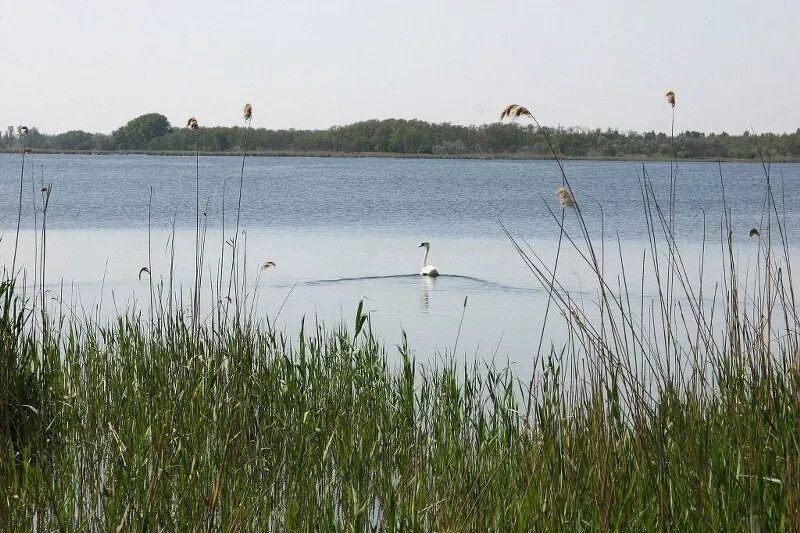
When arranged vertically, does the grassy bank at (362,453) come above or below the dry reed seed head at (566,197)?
below

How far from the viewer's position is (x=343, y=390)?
5273 mm

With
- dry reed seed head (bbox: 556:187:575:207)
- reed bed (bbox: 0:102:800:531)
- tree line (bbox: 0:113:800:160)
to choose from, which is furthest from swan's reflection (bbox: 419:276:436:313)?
tree line (bbox: 0:113:800:160)

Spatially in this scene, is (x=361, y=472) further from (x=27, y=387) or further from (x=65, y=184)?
(x=65, y=184)

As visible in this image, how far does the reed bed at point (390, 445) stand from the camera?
3.48 meters

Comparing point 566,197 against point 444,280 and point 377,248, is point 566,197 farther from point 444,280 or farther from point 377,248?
point 377,248

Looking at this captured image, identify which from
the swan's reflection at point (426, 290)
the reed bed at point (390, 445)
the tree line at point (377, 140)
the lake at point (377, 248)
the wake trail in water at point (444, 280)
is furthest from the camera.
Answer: the tree line at point (377, 140)

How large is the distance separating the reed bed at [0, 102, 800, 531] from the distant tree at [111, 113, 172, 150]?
87.3m

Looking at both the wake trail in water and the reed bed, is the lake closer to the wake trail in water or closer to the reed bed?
the wake trail in water

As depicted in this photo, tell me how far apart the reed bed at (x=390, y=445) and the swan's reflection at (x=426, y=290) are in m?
6.53

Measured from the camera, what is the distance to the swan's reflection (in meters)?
12.7

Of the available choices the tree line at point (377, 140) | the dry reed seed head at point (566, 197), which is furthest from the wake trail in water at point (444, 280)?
the tree line at point (377, 140)

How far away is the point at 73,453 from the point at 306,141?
321 ft

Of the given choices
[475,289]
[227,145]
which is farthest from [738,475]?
[227,145]

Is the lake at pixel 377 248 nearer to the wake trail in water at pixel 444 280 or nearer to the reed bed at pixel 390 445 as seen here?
the wake trail in water at pixel 444 280
